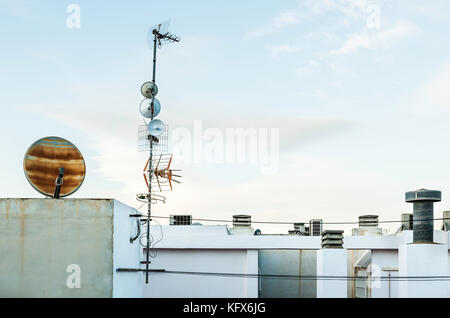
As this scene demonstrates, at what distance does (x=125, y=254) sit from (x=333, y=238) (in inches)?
408

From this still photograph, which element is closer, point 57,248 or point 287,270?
point 57,248

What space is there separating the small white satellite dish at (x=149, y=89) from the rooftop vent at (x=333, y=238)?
1009 centimetres

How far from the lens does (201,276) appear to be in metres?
28.6

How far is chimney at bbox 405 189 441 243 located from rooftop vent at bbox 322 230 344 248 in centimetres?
347

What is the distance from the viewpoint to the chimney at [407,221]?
31.6 metres

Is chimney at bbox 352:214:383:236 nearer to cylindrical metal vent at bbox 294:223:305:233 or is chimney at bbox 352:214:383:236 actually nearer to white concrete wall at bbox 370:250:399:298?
white concrete wall at bbox 370:250:399:298

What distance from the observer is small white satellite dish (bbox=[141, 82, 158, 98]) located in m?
22.4

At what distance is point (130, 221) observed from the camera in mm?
21125

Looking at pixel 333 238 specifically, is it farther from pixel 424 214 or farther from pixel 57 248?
pixel 57 248

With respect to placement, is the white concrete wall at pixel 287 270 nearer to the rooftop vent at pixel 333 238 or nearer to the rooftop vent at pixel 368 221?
the rooftop vent at pixel 368 221

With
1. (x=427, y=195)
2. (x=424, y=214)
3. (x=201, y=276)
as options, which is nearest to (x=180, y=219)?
(x=201, y=276)

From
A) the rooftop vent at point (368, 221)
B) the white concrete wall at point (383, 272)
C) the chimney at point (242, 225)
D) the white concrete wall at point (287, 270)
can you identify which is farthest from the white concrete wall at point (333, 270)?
the chimney at point (242, 225)

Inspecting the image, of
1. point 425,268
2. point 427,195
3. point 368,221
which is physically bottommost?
point 425,268

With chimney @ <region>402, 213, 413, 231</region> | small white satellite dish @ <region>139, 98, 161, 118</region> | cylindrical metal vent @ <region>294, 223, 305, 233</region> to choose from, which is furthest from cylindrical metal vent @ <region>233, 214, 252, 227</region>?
small white satellite dish @ <region>139, 98, 161, 118</region>
